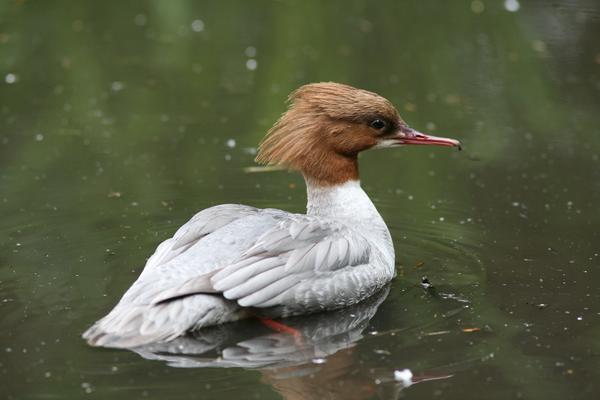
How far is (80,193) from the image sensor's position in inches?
293

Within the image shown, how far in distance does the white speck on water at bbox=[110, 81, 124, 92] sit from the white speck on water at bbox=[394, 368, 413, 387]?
5.36 m

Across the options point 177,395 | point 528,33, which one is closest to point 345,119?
point 177,395

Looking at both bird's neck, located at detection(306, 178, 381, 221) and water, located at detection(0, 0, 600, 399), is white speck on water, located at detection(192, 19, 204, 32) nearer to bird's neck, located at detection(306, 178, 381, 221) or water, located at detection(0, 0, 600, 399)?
water, located at detection(0, 0, 600, 399)

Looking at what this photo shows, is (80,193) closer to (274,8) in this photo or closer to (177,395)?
(177,395)

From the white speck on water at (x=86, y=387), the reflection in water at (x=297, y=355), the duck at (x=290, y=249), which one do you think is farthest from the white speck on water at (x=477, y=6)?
the white speck on water at (x=86, y=387)

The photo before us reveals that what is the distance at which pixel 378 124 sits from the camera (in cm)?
641

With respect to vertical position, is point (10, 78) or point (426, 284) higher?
point (10, 78)

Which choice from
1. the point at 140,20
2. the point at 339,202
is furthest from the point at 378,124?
the point at 140,20

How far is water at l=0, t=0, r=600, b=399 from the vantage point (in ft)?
16.4

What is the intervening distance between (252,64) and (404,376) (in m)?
5.83

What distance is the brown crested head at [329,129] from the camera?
6328 millimetres

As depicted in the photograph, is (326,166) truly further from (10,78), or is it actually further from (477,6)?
(477,6)

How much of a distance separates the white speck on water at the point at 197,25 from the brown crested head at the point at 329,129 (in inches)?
198

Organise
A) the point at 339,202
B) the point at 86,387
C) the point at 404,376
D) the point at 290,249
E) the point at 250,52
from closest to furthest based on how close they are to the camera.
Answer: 1. the point at 86,387
2. the point at 404,376
3. the point at 290,249
4. the point at 339,202
5. the point at 250,52
